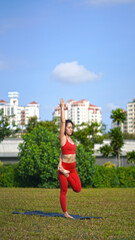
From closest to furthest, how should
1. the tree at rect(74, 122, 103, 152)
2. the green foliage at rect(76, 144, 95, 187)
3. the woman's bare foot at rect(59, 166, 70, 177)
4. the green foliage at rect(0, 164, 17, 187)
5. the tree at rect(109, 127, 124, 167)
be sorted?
1. the woman's bare foot at rect(59, 166, 70, 177)
2. the green foliage at rect(76, 144, 95, 187)
3. the green foliage at rect(0, 164, 17, 187)
4. the tree at rect(109, 127, 124, 167)
5. the tree at rect(74, 122, 103, 152)

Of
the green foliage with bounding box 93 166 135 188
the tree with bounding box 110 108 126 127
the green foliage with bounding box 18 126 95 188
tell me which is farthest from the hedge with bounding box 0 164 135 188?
the tree with bounding box 110 108 126 127

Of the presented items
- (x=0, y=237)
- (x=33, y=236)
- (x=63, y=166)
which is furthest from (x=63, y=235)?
(x=63, y=166)

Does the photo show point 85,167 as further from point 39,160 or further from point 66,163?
point 66,163

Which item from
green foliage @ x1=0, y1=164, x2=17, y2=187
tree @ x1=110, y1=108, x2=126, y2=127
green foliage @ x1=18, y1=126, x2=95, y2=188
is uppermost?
tree @ x1=110, y1=108, x2=126, y2=127

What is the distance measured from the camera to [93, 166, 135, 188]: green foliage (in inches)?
944

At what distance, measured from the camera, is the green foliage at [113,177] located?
24.0 meters

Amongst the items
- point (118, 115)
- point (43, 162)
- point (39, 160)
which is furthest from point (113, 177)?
point (118, 115)

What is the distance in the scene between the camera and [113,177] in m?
24.7

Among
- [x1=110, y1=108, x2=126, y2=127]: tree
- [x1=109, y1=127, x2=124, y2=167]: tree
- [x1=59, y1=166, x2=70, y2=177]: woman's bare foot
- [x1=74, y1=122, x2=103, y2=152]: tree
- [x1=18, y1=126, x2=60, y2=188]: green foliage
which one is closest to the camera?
[x1=59, y1=166, x2=70, y2=177]: woman's bare foot

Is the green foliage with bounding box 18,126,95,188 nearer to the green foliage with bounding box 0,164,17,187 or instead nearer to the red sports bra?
the green foliage with bounding box 0,164,17,187

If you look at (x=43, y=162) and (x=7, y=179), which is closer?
(x=43, y=162)

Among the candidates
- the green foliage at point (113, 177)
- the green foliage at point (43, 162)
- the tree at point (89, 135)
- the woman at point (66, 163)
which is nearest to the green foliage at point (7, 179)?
the green foliage at point (43, 162)

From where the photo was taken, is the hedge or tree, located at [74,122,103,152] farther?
tree, located at [74,122,103,152]

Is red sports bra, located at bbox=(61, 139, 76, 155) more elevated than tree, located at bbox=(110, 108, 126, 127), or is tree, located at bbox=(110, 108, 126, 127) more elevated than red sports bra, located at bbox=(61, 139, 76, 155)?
tree, located at bbox=(110, 108, 126, 127)
